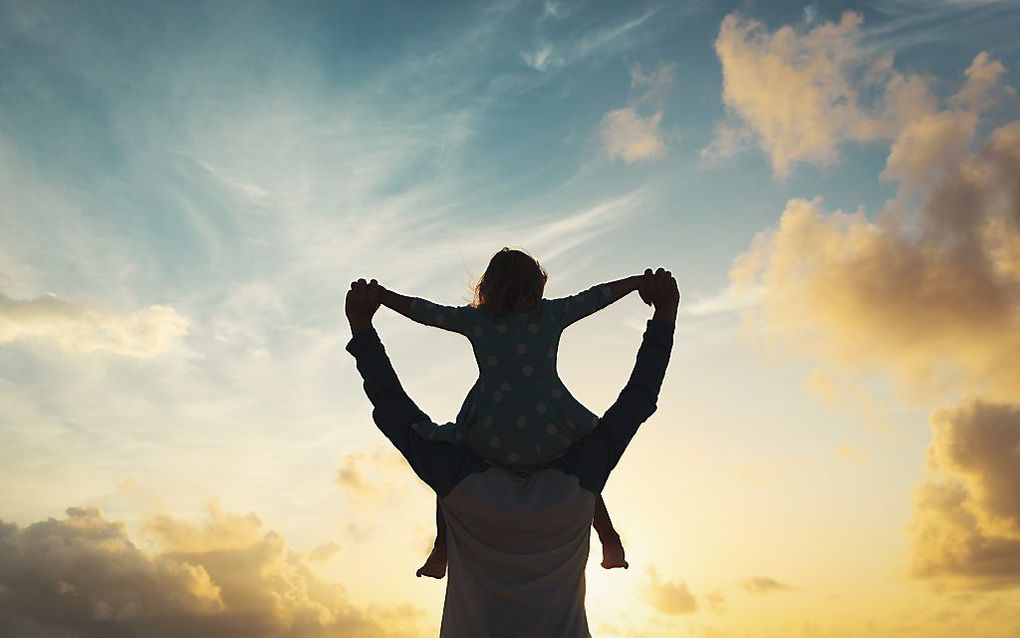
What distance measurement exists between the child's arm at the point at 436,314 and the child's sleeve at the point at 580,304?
62cm

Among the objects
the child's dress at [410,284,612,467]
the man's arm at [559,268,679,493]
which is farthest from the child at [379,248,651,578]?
the man's arm at [559,268,679,493]

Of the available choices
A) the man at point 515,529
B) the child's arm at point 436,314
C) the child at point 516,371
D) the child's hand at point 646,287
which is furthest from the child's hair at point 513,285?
the man at point 515,529

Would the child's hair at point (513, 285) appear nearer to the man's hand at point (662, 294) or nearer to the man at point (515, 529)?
the man's hand at point (662, 294)

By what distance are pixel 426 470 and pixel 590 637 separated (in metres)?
1.57

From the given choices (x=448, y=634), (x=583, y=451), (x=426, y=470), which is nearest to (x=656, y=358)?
(x=583, y=451)

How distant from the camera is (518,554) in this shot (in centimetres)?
624

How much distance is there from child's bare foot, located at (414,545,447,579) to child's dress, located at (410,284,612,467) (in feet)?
2.68

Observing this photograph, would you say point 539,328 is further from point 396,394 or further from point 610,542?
point 610,542

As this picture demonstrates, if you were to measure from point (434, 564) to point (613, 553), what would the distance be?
4.44 ft

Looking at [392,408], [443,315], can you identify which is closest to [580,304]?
[443,315]

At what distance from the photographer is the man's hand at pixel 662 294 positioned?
7.05 meters

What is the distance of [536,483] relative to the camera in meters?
6.31

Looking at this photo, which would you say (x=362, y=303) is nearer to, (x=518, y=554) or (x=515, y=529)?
(x=515, y=529)

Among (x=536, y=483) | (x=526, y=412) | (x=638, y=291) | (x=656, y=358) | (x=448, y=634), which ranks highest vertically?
(x=638, y=291)
